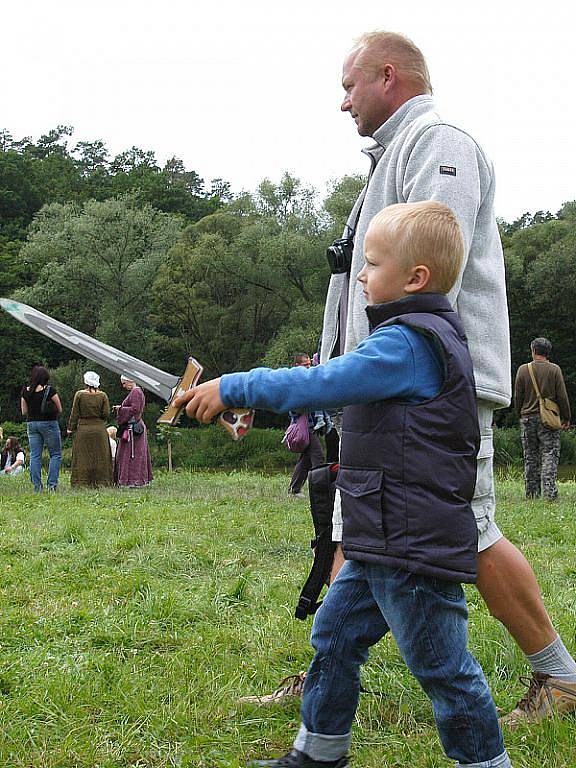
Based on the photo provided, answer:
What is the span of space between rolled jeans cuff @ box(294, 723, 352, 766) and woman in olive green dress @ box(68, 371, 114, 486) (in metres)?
12.4

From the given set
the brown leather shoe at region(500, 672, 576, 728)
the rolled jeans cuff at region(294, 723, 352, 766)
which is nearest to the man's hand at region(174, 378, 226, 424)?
the rolled jeans cuff at region(294, 723, 352, 766)

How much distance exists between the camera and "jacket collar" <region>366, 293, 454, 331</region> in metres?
2.47

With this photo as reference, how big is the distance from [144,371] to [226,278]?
1445 inches

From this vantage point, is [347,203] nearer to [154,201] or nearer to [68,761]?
[154,201]

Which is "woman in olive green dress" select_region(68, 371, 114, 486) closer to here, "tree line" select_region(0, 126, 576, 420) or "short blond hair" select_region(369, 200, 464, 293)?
"short blond hair" select_region(369, 200, 464, 293)

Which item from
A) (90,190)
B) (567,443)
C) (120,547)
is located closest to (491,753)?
(120,547)

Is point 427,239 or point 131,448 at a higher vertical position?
point 427,239

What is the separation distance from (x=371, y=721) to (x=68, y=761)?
101cm

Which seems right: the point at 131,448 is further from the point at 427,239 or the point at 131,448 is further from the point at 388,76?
the point at 427,239

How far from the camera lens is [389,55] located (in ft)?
10.5

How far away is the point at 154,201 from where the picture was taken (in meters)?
61.9

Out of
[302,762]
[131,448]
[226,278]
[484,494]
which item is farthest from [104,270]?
[302,762]

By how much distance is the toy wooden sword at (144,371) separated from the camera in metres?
2.38

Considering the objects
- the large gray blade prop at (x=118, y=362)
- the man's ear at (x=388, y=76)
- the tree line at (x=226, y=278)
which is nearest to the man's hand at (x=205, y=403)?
the large gray blade prop at (x=118, y=362)
